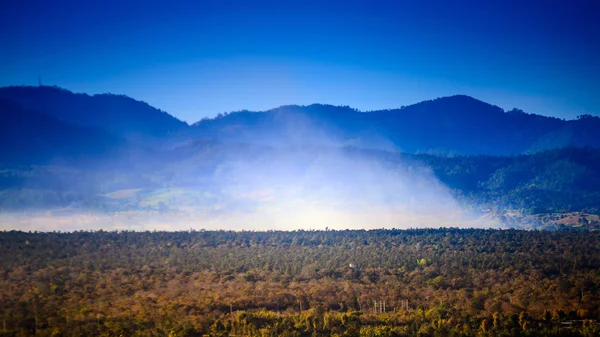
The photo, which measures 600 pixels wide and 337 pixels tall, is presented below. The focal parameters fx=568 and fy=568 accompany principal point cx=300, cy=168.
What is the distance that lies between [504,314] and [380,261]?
4481cm

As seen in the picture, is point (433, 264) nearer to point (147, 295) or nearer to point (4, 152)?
point (147, 295)

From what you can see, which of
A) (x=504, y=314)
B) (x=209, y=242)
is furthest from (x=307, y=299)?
(x=209, y=242)

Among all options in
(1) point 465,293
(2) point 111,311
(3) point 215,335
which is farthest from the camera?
(1) point 465,293

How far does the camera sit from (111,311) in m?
59.0

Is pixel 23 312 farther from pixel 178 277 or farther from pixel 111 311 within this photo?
pixel 178 277

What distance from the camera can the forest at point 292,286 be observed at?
55.4 metres

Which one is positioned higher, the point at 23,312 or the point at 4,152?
the point at 4,152

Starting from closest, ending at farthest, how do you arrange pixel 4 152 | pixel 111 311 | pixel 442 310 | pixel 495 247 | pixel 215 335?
pixel 215 335, pixel 111 311, pixel 442 310, pixel 495 247, pixel 4 152

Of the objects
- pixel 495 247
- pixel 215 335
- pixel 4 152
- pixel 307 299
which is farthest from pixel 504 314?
pixel 4 152

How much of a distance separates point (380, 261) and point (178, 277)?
3859 cm

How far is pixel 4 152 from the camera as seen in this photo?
655ft

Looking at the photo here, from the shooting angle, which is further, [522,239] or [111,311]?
[522,239]

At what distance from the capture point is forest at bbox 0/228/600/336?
2181 inches

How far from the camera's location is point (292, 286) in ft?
263
